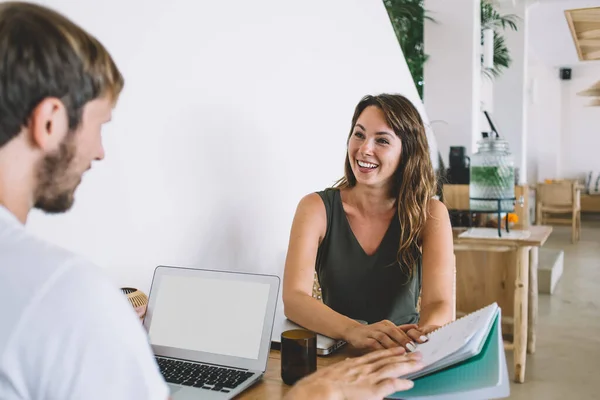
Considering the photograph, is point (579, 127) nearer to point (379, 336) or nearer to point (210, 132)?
point (210, 132)

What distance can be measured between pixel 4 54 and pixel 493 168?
287 cm

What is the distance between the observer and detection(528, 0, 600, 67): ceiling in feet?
20.6

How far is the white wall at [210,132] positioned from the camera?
1.35 m

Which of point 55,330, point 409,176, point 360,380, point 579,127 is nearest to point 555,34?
point 579,127

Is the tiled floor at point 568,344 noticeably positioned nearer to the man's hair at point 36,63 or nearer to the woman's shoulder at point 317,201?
the woman's shoulder at point 317,201

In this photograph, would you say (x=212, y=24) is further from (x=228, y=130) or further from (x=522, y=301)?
(x=522, y=301)

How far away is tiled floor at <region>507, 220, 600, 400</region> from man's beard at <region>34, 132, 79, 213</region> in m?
2.69

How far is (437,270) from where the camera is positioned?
1.67 meters

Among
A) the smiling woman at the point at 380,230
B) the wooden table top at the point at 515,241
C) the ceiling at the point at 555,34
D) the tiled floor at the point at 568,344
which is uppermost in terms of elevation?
the ceiling at the point at 555,34

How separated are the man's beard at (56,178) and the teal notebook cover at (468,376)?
2.19 ft

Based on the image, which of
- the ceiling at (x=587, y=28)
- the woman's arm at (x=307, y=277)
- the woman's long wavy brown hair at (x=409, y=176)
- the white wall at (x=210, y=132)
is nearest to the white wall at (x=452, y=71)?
the ceiling at (x=587, y=28)

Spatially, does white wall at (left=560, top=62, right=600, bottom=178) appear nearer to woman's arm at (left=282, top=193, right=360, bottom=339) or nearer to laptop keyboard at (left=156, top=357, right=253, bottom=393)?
woman's arm at (left=282, top=193, right=360, bottom=339)

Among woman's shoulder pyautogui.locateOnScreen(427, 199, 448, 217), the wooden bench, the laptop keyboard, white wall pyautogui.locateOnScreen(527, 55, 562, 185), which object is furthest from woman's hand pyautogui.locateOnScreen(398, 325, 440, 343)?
white wall pyautogui.locateOnScreen(527, 55, 562, 185)

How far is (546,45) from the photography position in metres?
9.28
